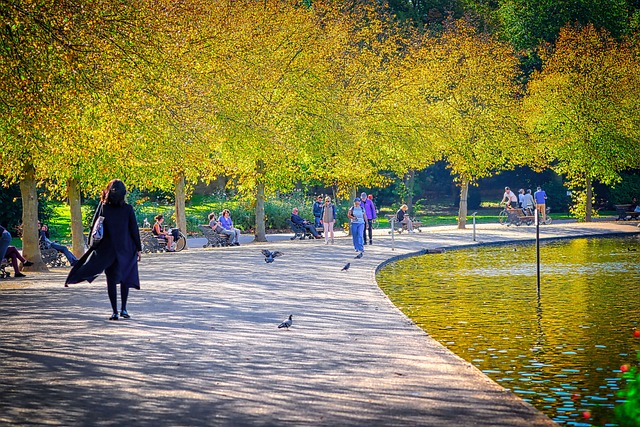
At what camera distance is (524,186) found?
61938mm

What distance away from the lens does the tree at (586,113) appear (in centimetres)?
4691

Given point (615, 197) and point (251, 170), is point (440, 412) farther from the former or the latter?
point (615, 197)

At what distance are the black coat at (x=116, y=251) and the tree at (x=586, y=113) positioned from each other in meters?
35.0

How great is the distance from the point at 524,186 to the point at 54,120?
4822cm

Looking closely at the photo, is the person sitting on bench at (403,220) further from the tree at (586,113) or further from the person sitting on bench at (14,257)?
the person sitting on bench at (14,257)

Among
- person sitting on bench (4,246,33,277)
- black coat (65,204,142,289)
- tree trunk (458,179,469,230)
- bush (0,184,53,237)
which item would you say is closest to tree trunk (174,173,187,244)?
bush (0,184,53,237)

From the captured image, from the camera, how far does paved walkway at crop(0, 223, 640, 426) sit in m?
8.26

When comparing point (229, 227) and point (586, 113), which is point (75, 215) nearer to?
point (229, 227)

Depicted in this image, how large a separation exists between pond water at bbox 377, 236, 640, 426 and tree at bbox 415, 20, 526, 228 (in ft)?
47.9

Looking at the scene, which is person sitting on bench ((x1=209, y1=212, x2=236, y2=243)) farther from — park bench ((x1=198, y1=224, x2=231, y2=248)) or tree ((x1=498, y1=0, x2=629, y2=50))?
tree ((x1=498, y1=0, x2=629, y2=50))

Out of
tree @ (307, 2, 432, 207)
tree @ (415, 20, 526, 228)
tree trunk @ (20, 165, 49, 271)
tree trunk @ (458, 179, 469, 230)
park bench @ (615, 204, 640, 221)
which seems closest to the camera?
tree trunk @ (20, 165, 49, 271)

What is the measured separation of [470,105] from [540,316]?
2945 cm

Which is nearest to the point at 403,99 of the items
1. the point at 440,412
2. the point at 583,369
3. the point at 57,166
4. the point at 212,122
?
the point at 212,122

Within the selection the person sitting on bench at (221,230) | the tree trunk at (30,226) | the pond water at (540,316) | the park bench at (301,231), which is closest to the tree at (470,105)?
the park bench at (301,231)
